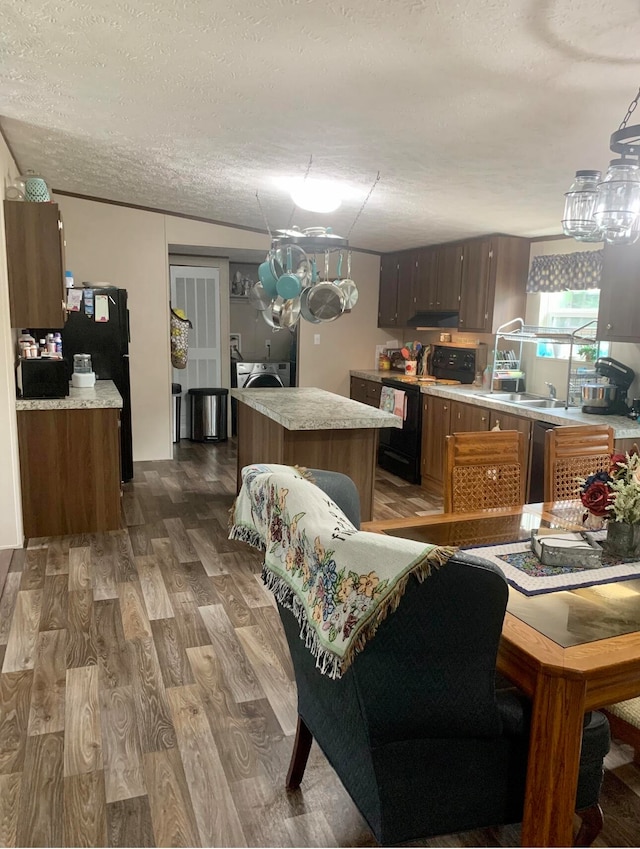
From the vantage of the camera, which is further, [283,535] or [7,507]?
[7,507]

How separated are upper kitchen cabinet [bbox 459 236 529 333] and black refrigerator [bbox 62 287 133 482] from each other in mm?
2989

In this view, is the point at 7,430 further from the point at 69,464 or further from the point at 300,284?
the point at 300,284

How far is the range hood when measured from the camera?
571 cm

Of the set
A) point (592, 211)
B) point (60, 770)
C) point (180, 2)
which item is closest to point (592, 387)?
point (592, 211)

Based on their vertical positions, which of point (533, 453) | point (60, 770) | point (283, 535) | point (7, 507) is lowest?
point (60, 770)

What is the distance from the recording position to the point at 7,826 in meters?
1.78

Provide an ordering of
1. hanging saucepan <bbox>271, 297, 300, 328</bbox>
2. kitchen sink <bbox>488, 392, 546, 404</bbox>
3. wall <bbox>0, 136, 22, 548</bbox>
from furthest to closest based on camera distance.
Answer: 1. kitchen sink <bbox>488, 392, 546, 404</bbox>
2. hanging saucepan <bbox>271, 297, 300, 328</bbox>
3. wall <bbox>0, 136, 22, 548</bbox>

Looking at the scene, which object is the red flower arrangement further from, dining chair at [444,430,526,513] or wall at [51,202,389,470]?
wall at [51,202,389,470]

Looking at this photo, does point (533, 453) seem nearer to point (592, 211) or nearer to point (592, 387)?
point (592, 387)

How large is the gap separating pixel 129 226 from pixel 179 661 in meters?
4.44

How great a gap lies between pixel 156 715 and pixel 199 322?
5409 mm

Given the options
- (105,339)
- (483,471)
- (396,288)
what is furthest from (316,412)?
(396,288)

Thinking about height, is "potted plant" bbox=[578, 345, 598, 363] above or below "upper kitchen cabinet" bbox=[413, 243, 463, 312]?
below

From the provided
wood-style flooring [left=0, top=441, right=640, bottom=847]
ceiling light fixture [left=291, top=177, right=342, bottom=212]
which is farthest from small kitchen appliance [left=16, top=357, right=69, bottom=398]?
ceiling light fixture [left=291, top=177, right=342, bottom=212]
